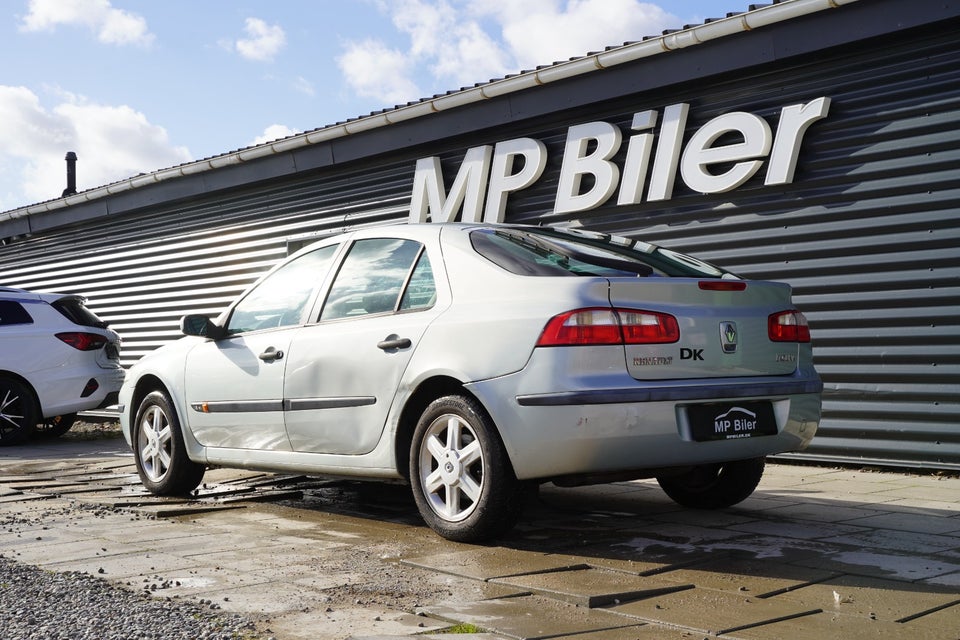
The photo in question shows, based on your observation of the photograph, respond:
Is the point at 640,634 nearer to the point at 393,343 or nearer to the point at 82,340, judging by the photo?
the point at 393,343

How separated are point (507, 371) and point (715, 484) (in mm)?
1713

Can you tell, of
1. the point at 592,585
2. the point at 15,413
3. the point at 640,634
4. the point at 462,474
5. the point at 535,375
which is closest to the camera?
the point at 640,634

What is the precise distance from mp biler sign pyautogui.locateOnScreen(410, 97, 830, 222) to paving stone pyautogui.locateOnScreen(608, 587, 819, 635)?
186 inches

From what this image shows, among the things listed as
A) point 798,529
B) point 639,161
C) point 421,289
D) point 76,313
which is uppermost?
point 639,161

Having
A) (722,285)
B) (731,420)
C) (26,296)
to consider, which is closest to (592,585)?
(731,420)

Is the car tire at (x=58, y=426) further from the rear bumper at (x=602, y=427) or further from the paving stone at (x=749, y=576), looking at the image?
the paving stone at (x=749, y=576)

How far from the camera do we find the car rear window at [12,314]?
11031mm

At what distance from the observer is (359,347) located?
507cm

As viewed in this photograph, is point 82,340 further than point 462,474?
Yes

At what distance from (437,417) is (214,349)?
2031 mm

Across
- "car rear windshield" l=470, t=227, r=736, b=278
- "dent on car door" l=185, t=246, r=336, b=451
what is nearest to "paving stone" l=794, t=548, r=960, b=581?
"car rear windshield" l=470, t=227, r=736, b=278

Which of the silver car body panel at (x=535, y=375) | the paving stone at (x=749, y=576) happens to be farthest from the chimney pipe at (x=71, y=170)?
the paving stone at (x=749, y=576)

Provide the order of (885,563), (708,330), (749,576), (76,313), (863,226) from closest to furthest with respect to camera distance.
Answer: (749,576) → (885,563) → (708,330) → (863,226) → (76,313)

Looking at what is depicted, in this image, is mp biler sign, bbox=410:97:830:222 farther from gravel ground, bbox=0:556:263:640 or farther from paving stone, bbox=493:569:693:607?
gravel ground, bbox=0:556:263:640
